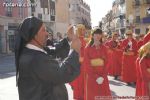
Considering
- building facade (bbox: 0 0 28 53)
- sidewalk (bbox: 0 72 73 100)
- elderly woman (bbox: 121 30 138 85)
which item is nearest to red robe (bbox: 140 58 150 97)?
sidewalk (bbox: 0 72 73 100)

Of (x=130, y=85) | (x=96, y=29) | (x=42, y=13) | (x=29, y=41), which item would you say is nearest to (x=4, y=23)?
(x=42, y=13)

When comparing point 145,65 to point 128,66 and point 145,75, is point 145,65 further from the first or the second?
point 128,66

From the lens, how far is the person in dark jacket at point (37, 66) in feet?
10.9

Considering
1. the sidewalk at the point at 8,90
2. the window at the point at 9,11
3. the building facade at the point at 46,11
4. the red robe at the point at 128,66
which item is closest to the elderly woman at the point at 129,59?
the red robe at the point at 128,66

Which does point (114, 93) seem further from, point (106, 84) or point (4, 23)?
point (4, 23)

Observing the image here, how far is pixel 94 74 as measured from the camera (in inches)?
308

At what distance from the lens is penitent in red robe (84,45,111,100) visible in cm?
769

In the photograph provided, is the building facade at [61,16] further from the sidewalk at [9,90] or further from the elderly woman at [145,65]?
the elderly woman at [145,65]

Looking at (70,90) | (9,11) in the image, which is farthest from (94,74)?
(9,11)

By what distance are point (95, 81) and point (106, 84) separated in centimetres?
22

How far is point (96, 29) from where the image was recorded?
8125 mm

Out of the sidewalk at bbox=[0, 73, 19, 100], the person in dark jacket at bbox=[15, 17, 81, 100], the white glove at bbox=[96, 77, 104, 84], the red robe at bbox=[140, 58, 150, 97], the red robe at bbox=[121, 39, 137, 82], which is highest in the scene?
the person in dark jacket at bbox=[15, 17, 81, 100]

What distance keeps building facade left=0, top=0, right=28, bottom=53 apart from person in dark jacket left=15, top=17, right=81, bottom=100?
113ft

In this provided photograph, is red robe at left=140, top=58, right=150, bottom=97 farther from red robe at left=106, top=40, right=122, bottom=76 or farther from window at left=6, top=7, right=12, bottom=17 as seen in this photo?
window at left=6, top=7, right=12, bottom=17
